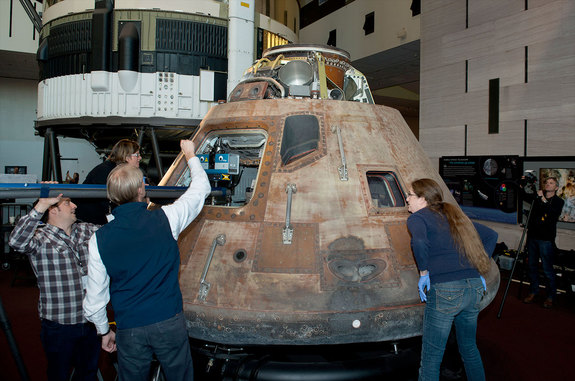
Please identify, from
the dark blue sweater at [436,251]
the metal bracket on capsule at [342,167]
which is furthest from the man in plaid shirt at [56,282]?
the dark blue sweater at [436,251]

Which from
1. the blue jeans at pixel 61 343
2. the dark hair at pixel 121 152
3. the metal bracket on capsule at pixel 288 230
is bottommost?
the blue jeans at pixel 61 343

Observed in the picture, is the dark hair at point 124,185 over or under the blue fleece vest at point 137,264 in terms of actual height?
over

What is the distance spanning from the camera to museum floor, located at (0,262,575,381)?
2.81 m

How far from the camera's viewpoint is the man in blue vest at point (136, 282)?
152 cm

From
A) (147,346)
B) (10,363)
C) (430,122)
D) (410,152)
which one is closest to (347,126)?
(410,152)

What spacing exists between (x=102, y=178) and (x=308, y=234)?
4.82ft

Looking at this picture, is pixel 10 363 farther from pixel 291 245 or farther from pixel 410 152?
pixel 410 152

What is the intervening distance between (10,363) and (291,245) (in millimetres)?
2368

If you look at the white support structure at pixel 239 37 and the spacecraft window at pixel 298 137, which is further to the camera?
the white support structure at pixel 239 37

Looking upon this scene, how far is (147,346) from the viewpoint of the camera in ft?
5.30

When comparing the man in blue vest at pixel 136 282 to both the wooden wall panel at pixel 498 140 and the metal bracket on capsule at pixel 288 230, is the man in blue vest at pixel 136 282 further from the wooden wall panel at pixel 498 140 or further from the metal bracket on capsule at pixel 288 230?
the wooden wall panel at pixel 498 140

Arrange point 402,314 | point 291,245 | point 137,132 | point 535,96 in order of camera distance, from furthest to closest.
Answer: point 137,132
point 535,96
point 291,245
point 402,314

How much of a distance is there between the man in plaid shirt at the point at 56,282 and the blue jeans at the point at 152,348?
1.49 feet

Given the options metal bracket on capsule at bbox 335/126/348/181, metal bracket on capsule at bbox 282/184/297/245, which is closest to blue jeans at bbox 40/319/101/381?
metal bracket on capsule at bbox 282/184/297/245
